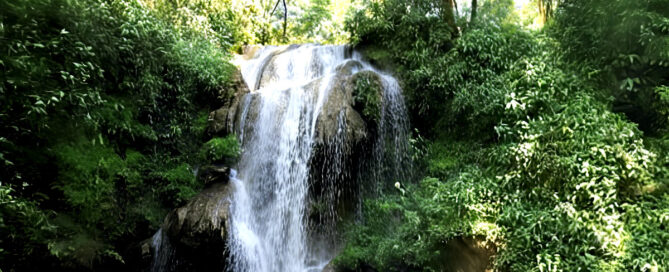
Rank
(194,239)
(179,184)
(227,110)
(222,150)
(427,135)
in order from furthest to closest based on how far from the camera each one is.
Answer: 1. (227,110)
2. (427,135)
3. (222,150)
4. (179,184)
5. (194,239)

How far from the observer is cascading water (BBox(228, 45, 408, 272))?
6.91 metres

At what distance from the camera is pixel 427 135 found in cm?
819

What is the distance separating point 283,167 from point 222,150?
1.40 metres

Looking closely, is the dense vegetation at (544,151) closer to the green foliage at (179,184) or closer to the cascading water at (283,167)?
the cascading water at (283,167)

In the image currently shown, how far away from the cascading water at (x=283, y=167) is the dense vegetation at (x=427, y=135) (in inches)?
19.0

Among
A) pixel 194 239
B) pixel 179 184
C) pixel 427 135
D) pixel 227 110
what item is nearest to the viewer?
pixel 194 239

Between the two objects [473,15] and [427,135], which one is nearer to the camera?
[427,135]

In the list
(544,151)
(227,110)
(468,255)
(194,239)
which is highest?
(227,110)

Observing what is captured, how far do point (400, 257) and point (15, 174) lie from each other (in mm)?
5432

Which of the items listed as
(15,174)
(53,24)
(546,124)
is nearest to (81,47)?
(53,24)

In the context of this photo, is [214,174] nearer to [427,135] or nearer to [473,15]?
[427,135]

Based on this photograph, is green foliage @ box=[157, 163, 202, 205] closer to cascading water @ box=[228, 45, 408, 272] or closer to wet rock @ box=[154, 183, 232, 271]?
wet rock @ box=[154, 183, 232, 271]

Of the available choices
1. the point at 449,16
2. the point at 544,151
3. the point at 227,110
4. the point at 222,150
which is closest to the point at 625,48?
the point at 544,151

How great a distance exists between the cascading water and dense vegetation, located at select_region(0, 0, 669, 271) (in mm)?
484
